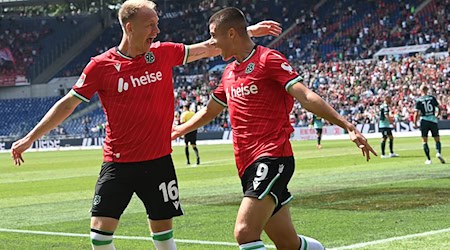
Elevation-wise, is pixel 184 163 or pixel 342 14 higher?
pixel 342 14

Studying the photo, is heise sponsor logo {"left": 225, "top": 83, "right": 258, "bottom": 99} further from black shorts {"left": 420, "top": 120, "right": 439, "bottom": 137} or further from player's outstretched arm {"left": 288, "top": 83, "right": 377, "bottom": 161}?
black shorts {"left": 420, "top": 120, "right": 439, "bottom": 137}

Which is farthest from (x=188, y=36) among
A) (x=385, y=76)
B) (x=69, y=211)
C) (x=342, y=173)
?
(x=69, y=211)

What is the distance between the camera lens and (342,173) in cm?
2222

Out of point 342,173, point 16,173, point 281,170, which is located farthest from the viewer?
point 16,173

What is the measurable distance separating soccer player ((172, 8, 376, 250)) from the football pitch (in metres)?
3.19

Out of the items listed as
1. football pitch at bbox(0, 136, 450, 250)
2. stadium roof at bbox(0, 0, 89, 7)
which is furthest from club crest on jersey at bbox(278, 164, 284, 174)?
stadium roof at bbox(0, 0, 89, 7)

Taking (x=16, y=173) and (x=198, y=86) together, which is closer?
(x=16, y=173)

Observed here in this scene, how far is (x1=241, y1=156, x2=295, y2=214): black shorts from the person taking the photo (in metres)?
6.93

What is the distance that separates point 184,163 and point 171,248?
79.8ft

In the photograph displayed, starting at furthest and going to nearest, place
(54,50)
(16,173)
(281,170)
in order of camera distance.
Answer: (54,50)
(16,173)
(281,170)

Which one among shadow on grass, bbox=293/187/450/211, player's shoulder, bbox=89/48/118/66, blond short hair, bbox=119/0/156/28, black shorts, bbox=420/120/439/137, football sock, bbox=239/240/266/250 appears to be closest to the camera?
football sock, bbox=239/240/266/250

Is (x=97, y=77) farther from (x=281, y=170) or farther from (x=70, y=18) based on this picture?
(x=70, y=18)

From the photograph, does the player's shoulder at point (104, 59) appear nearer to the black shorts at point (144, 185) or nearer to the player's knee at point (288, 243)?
the black shorts at point (144, 185)

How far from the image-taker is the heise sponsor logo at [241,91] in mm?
7195
